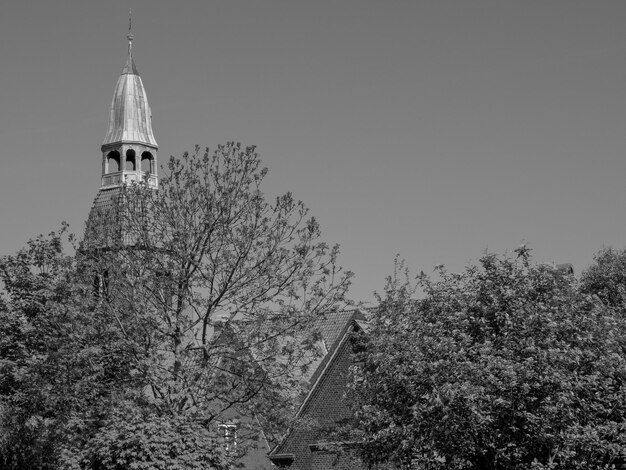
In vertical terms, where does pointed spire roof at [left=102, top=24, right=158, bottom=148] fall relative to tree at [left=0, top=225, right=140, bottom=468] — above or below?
above

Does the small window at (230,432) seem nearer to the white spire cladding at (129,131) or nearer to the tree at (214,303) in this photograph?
the tree at (214,303)

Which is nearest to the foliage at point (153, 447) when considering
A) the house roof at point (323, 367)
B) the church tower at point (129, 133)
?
the house roof at point (323, 367)

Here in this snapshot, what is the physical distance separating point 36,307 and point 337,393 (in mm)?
12331

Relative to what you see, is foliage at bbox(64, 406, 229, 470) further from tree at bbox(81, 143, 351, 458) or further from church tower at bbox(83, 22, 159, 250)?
church tower at bbox(83, 22, 159, 250)

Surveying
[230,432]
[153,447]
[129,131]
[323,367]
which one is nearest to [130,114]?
[129,131]

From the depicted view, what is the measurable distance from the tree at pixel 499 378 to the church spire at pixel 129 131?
2892cm

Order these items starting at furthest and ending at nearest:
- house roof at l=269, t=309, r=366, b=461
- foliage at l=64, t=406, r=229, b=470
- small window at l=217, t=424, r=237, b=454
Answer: house roof at l=269, t=309, r=366, b=461 < small window at l=217, t=424, r=237, b=454 < foliage at l=64, t=406, r=229, b=470

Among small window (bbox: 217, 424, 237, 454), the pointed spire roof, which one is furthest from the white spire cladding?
small window (bbox: 217, 424, 237, 454)

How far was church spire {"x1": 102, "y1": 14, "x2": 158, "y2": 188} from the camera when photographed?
53906 millimetres

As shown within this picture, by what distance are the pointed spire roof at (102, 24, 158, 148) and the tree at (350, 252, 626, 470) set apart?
29.4 meters

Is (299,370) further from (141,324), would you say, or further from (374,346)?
(141,324)

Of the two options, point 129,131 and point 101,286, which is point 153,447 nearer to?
point 101,286

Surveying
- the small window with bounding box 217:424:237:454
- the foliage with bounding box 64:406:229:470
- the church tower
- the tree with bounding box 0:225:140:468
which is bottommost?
the foliage with bounding box 64:406:229:470

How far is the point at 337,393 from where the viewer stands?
3947cm
